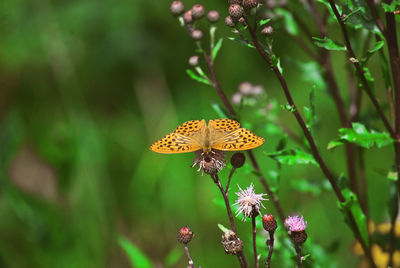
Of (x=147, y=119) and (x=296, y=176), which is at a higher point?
(x=147, y=119)

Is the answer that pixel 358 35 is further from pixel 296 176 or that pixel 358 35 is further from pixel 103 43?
pixel 103 43

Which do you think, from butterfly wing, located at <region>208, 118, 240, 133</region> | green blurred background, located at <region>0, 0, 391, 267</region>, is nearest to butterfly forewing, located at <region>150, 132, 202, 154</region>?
butterfly wing, located at <region>208, 118, 240, 133</region>

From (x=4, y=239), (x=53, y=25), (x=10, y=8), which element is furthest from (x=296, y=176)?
(x=10, y=8)

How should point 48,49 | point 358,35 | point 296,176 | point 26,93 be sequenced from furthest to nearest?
point 26,93 → point 48,49 → point 296,176 → point 358,35

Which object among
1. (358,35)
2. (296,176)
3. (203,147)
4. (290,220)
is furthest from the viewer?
(296,176)

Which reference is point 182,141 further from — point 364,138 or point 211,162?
point 364,138

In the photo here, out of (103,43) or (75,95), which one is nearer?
(75,95)

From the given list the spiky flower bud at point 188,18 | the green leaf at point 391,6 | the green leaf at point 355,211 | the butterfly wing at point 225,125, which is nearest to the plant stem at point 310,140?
the green leaf at point 355,211

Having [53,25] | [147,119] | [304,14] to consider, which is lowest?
[147,119]
